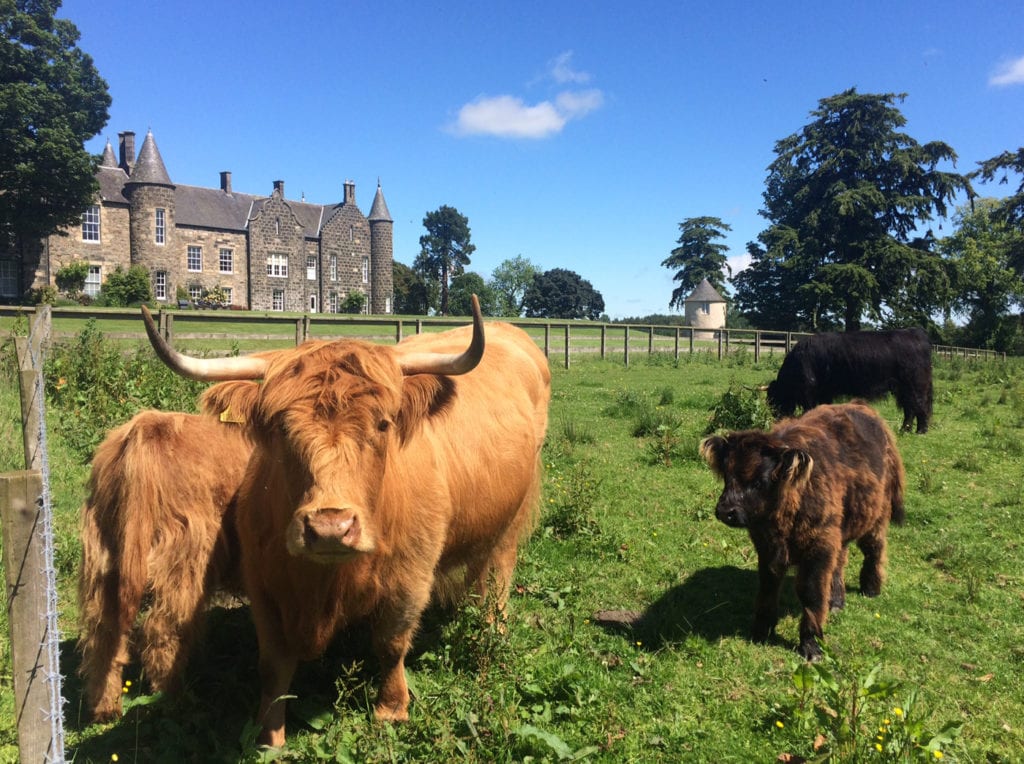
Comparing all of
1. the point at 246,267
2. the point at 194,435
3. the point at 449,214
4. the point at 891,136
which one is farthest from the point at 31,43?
the point at 449,214

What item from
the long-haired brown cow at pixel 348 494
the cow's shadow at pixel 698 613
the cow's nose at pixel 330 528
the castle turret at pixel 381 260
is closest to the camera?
the cow's nose at pixel 330 528

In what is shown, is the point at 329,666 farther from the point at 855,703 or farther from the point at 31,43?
the point at 31,43

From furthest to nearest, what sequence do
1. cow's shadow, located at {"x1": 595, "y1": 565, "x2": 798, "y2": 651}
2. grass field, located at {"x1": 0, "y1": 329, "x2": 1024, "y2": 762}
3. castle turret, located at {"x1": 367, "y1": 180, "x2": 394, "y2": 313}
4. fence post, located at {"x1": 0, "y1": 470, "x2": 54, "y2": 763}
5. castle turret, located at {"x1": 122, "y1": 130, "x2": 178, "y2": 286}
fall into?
castle turret, located at {"x1": 367, "y1": 180, "x2": 394, "y2": 313} → castle turret, located at {"x1": 122, "y1": 130, "x2": 178, "y2": 286} → cow's shadow, located at {"x1": 595, "y1": 565, "x2": 798, "y2": 651} → grass field, located at {"x1": 0, "y1": 329, "x2": 1024, "y2": 762} → fence post, located at {"x1": 0, "y1": 470, "x2": 54, "y2": 763}

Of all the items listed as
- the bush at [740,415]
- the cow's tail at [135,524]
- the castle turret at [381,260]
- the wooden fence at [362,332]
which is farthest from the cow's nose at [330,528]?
the castle turret at [381,260]

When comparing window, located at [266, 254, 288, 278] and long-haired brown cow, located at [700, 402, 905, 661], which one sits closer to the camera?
long-haired brown cow, located at [700, 402, 905, 661]

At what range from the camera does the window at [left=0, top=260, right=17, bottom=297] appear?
41.4m

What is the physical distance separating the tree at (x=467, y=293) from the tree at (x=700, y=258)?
83.5 ft

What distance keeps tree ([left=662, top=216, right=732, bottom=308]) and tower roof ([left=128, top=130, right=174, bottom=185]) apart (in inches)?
2132

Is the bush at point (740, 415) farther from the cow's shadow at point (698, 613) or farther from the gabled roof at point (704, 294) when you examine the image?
the gabled roof at point (704, 294)

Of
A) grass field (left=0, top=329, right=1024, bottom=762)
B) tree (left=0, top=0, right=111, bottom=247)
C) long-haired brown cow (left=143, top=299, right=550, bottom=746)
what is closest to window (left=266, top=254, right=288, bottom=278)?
tree (left=0, top=0, right=111, bottom=247)

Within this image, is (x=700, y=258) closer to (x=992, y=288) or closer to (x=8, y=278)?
(x=992, y=288)

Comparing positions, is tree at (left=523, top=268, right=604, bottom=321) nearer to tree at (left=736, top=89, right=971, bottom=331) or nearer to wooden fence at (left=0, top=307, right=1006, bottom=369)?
tree at (left=736, top=89, right=971, bottom=331)

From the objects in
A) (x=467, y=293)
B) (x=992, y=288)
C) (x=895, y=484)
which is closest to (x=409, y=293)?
(x=467, y=293)

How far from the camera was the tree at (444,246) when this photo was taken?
10338cm
